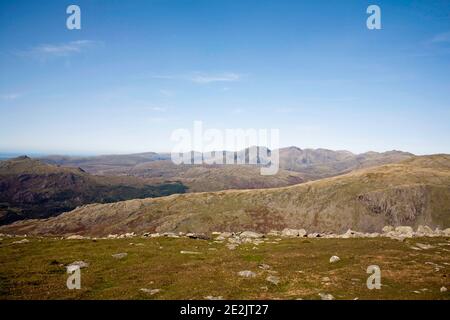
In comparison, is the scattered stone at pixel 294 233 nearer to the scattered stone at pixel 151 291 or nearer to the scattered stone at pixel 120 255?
the scattered stone at pixel 120 255

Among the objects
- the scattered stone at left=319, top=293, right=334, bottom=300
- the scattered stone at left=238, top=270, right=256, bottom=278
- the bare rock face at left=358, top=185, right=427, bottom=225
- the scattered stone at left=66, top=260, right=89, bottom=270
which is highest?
the scattered stone at left=319, top=293, right=334, bottom=300

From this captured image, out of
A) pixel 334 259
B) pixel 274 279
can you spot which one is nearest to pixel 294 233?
pixel 334 259

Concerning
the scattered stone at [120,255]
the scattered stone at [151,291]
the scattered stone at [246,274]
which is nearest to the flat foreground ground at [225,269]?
the scattered stone at [151,291]

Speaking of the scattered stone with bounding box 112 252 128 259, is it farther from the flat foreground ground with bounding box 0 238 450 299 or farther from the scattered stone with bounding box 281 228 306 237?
the scattered stone with bounding box 281 228 306 237

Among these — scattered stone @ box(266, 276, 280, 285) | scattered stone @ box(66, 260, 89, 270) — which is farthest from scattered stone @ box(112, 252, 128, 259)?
scattered stone @ box(266, 276, 280, 285)

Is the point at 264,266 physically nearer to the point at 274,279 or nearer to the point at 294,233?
the point at 274,279

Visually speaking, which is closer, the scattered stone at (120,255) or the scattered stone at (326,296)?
the scattered stone at (326,296)
